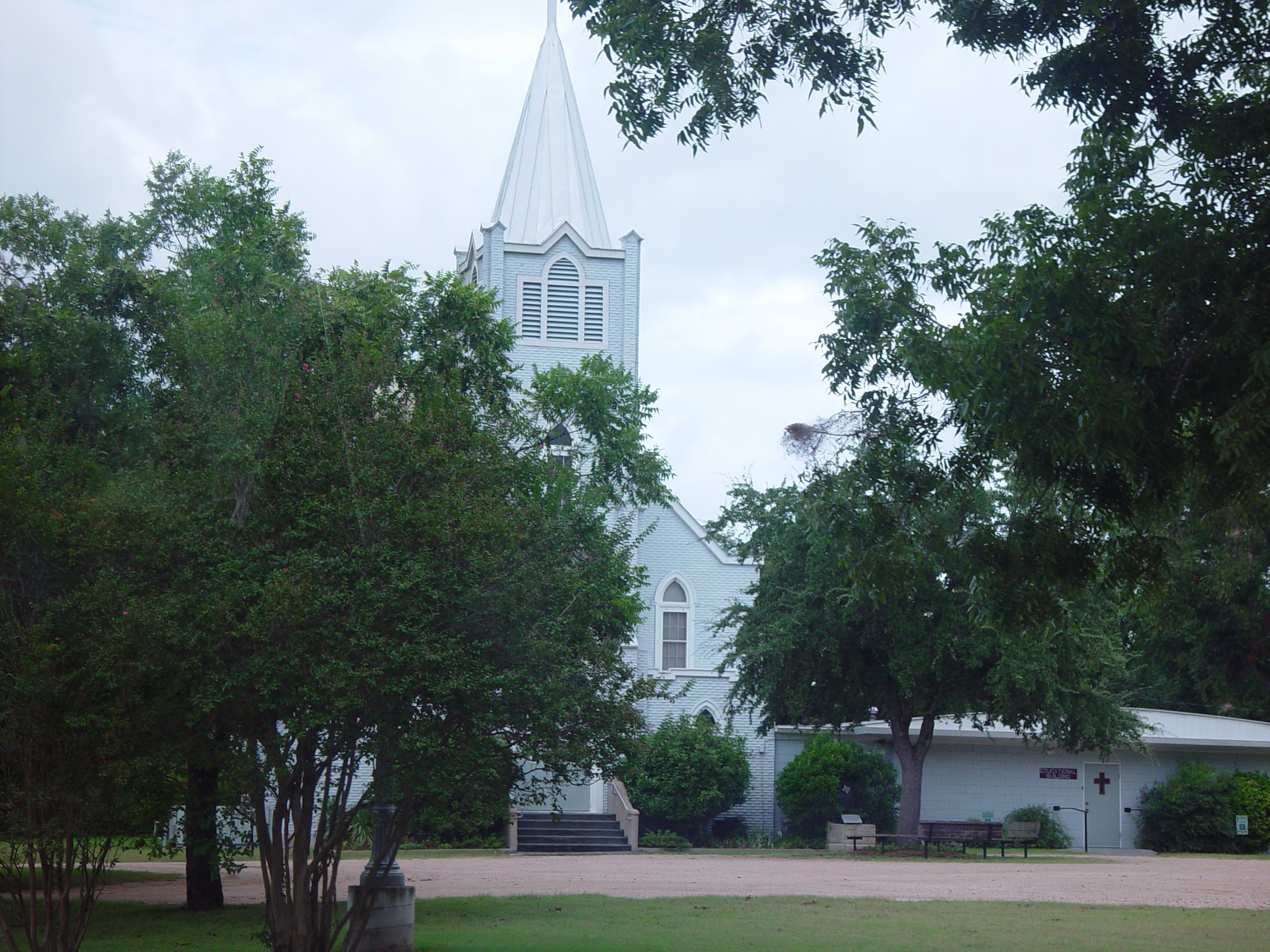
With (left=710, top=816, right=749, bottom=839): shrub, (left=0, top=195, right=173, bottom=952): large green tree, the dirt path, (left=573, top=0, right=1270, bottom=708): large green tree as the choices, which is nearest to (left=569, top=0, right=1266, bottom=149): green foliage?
(left=573, top=0, right=1270, bottom=708): large green tree

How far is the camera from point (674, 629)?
36.9m

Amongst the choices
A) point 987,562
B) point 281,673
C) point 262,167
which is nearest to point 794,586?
point 262,167

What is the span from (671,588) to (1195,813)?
15.4 m

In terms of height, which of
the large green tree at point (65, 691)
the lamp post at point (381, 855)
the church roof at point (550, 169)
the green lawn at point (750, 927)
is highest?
the church roof at point (550, 169)

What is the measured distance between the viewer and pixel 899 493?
12.0 metres

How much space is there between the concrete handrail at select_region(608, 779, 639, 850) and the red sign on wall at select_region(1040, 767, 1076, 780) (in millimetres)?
12261

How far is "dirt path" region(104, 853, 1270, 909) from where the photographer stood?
1750 centimetres

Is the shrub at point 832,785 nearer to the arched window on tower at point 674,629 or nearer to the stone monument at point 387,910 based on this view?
the arched window on tower at point 674,629

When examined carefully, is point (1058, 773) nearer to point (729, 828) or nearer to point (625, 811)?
point (729, 828)

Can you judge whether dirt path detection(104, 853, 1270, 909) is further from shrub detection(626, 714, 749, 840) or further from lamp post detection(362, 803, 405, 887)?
lamp post detection(362, 803, 405, 887)

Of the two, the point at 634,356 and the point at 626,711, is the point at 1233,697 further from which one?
the point at 626,711

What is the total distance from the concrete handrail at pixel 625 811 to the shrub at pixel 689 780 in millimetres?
432

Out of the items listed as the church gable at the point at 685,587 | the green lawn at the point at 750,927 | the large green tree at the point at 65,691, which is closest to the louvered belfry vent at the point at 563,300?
the church gable at the point at 685,587

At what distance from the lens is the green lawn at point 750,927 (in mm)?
12117
